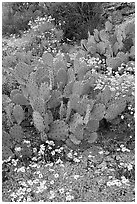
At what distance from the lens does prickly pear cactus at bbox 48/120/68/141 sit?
4.48 metres

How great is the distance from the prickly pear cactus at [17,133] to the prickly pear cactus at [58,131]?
0.35m

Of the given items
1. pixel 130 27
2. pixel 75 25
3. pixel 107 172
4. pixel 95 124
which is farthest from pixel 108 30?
pixel 107 172

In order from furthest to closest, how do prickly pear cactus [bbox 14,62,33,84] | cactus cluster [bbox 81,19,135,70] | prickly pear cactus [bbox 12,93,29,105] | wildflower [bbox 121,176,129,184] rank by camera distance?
cactus cluster [bbox 81,19,135,70], prickly pear cactus [bbox 14,62,33,84], prickly pear cactus [bbox 12,93,29,105], wildflower [bbox 121,176,129,184]

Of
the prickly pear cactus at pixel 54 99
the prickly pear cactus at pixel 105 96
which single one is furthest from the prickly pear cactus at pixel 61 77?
the prickly pear cactus at pixel 105 96

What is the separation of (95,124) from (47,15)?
16.0ft

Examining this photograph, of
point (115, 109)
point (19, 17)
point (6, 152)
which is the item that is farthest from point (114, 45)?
point (6, 152)

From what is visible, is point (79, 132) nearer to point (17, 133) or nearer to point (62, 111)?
point (62, 111)

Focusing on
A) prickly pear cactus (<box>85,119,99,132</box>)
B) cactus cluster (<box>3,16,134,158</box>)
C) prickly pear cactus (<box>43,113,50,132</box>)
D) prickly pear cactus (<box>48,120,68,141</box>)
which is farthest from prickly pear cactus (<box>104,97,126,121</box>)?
prickly pear cactus (<box>43,113,50,132</box>)

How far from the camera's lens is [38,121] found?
14.6ft

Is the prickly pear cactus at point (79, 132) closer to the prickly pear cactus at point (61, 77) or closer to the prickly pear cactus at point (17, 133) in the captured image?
the prickly pear cactus at point (17, 133)

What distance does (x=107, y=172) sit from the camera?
4.23m

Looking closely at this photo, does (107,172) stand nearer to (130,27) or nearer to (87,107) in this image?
(87,107)

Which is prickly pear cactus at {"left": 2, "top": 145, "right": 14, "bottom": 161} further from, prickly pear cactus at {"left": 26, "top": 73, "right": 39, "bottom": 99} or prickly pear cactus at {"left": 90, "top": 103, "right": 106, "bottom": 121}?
prickly pear cactus at {"left": 90, "top": 103, "right": 106, "bottom": 121}

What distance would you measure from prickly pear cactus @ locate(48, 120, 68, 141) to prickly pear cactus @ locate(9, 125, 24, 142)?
349mm
